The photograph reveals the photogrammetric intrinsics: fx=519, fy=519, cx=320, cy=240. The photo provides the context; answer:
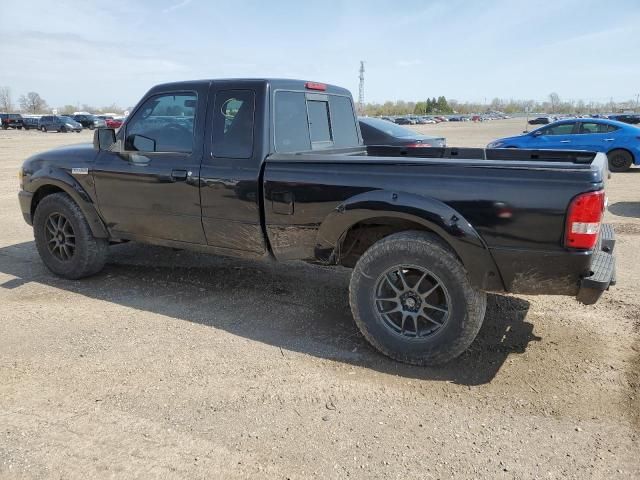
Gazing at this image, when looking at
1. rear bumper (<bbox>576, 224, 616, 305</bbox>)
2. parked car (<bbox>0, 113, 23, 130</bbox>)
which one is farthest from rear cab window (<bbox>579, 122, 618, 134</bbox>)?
parked car (<bbox>0, 113, 23, 130</bbox>)

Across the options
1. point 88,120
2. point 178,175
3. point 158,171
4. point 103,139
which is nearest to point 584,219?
point 178,175

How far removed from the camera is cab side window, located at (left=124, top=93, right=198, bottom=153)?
14.6ft

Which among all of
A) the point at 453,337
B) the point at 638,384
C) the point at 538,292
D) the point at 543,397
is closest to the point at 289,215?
the point at 453,337

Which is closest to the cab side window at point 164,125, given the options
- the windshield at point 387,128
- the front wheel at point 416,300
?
the front wheel at point 416,300

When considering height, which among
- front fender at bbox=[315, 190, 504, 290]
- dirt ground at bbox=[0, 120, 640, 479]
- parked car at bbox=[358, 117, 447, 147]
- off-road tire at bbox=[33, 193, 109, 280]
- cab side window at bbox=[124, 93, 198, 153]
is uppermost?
cab side window at bbox=[124, 93, 198, 153]

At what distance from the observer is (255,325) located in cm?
425

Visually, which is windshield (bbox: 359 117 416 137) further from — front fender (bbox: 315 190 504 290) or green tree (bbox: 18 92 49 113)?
green tree (bbox: 18 92 49 113)

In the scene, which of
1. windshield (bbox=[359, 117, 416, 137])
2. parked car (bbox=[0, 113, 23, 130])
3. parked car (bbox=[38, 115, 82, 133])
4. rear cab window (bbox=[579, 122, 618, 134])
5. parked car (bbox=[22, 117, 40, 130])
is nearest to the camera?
windshield (bbox=[359, 117, 416, 137])

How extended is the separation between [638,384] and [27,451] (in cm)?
361

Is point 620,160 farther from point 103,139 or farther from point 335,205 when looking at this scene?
point 103,139

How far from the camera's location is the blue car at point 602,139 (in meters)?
14.0

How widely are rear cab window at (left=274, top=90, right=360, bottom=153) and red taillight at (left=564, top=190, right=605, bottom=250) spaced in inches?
87.6

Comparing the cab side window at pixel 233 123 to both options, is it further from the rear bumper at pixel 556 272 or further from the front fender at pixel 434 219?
the rear bumper at pixel 556 272

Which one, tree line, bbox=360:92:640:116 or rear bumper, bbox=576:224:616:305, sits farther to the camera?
tree line, bbox=360:92:640:116
